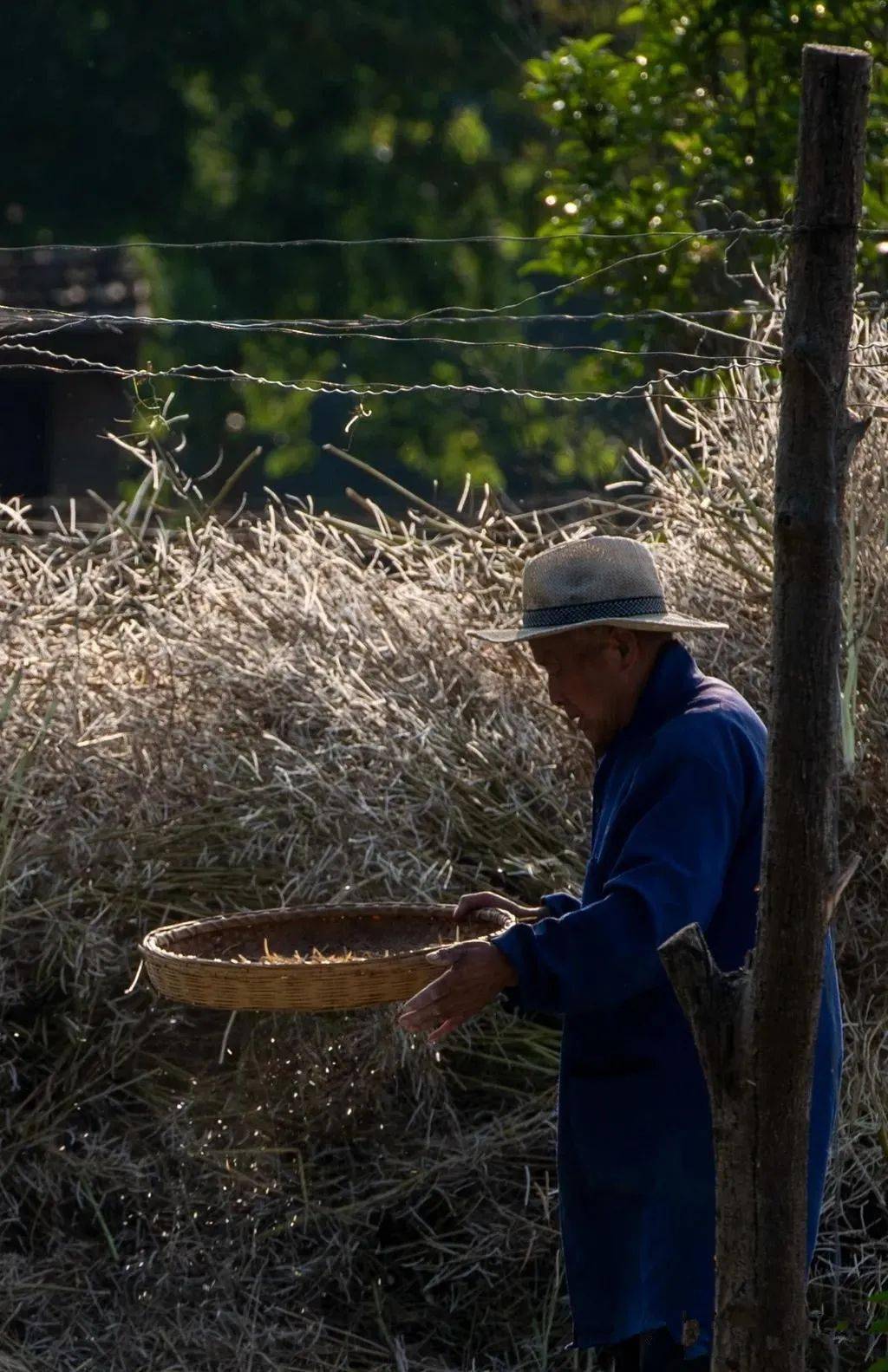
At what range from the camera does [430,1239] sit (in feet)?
13.9

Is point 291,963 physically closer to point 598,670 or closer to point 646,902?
point 598,670

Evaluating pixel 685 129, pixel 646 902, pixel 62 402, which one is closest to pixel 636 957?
pixel 646 902

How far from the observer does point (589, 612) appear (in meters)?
2.70

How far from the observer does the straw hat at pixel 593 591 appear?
2.70m

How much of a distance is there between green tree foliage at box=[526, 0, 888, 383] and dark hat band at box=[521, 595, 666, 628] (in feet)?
15.7

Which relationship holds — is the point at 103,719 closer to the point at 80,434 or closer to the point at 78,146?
the point at 80,434

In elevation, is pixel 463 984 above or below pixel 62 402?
above

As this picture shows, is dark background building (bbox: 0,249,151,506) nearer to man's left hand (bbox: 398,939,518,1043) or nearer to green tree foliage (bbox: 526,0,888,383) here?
green tree foliage (bbox: 526,0,888,383)

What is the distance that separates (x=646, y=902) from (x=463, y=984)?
279 mm

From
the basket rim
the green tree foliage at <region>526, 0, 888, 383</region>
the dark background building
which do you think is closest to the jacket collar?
the basket rim

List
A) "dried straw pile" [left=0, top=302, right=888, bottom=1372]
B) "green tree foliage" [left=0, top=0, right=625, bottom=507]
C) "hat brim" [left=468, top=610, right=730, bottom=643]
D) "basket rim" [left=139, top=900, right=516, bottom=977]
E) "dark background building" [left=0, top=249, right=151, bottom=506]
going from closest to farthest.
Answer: "hat brim" [left=468, top=610, right=730, bottom=643] < "basket rim" [left=139, top=900, right=516, bottom=977] < "dried straw pile" [left=0, top=302, right=888, bottom=1372] < "dark background building" [left=0, top=249, right=151, bottom=506] < "green tree foliage" [left=0, top=0, right=625, bottom=507]

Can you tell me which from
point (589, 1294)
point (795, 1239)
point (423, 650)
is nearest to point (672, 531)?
point (423, 650)

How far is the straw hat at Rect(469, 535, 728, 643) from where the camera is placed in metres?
2.70

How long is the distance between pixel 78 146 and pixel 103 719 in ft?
50.4
